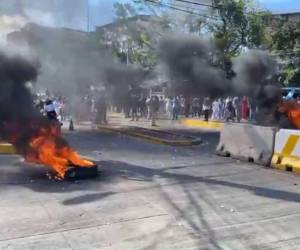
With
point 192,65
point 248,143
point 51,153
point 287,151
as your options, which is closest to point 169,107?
point 192,65

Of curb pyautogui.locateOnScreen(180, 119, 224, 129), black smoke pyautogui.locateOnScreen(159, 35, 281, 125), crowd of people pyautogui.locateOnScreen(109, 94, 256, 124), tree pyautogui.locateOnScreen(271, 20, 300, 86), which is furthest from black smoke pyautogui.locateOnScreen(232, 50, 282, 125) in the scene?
tree pyautogui.locateOnScreen(271, 20, 300, 86)

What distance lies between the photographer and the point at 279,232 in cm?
535

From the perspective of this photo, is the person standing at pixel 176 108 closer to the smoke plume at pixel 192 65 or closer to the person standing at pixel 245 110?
the person standing at pixel 245 110

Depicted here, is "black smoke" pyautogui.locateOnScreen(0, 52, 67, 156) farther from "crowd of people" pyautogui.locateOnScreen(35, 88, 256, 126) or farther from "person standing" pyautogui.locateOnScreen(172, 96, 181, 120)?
"person standing" pyautogui.locateOnScreen(172, 96, 181, 120)

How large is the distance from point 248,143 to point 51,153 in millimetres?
4736

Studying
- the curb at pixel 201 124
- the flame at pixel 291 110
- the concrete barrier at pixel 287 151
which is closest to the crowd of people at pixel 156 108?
the curb at pixel 201 124

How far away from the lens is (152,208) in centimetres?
621

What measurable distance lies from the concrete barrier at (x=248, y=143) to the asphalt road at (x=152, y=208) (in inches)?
20.1

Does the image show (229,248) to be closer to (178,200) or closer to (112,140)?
(178,200)

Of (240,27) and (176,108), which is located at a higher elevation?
(240,27)

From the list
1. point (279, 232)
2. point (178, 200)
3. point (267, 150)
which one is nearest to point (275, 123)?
point (267, 150)

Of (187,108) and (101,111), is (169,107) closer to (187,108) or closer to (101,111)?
(187,108)

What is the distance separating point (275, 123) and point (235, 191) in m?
6.77

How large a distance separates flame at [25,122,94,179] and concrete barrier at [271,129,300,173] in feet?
13.3
